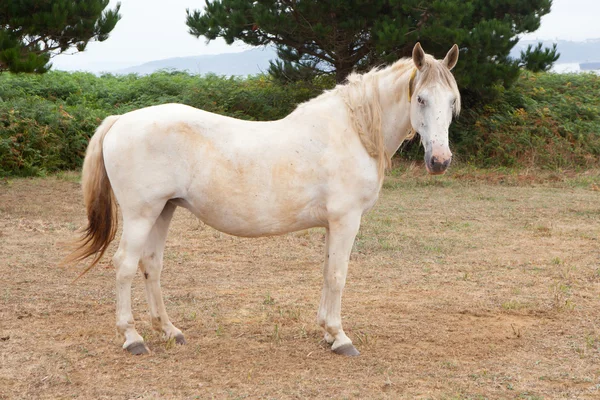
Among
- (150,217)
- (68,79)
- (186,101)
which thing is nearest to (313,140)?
(150,217)

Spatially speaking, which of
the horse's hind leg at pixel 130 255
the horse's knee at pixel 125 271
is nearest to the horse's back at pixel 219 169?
the horse's hind leg at pixel 130 255

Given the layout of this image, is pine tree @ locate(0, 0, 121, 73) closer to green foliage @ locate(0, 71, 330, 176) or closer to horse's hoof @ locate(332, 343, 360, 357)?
green foliage @ locate(0, 71, 330, 176)

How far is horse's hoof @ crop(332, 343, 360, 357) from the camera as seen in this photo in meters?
4.43

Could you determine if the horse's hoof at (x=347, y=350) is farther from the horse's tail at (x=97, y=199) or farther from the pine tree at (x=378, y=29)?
the pine tree at (x=378, y=29)

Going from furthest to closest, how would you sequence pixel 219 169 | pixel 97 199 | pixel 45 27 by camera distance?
1. pixel 45 27
2. pixel 97 199
3. pixel 219 169

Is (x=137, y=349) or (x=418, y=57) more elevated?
(x=418, y=57)

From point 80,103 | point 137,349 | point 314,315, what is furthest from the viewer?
point 80,103

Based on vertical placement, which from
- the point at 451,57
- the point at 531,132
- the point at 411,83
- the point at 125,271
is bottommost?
the point at 531,132

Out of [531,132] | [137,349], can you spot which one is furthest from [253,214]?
[531,132]

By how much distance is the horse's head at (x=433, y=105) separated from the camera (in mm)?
4051

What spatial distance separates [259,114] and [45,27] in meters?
5.50

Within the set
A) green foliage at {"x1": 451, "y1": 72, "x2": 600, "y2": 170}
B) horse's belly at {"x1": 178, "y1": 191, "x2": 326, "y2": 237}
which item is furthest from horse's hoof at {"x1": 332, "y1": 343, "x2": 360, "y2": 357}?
green foliage at {"x1": 451, "y1": 72, "x2": 600, "y2": 170}

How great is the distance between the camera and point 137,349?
4395mm

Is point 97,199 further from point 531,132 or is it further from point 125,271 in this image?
point 531,132
